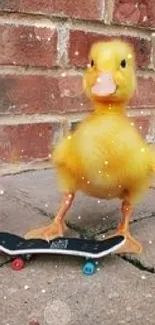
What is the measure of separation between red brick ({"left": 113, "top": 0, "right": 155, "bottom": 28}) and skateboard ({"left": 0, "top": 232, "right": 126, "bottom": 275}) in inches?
27.5

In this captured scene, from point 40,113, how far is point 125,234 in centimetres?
48

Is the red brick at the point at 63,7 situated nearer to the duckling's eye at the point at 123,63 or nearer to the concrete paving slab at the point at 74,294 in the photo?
the duckling's eye at the point at 123,63

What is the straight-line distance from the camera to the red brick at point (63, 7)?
44.8 inches

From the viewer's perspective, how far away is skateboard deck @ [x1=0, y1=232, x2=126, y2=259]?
75 centimetres

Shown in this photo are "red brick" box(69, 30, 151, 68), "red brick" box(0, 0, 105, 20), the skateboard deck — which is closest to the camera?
the skateboard deck

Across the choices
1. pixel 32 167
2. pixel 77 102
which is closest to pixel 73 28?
pixel 77 102

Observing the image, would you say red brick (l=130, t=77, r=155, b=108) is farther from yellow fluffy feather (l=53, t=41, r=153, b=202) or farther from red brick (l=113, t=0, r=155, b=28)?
yellow fluffy feather (l=53, t=41, r=153, b=202)

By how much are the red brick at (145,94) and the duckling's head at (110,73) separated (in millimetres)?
603

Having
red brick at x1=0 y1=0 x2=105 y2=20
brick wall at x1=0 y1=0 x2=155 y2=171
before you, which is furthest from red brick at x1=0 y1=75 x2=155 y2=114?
red brick at x1=0 y1=0 x2=105 y2=20

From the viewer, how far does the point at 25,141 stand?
123 centimetres

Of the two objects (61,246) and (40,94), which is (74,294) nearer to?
(61,246)

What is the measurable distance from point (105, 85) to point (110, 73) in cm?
2

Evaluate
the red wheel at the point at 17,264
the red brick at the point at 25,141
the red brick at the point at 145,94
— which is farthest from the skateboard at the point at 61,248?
the red brick at the point at 145,94

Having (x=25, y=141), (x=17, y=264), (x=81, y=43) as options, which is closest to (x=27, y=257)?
(x=17, y=264)
